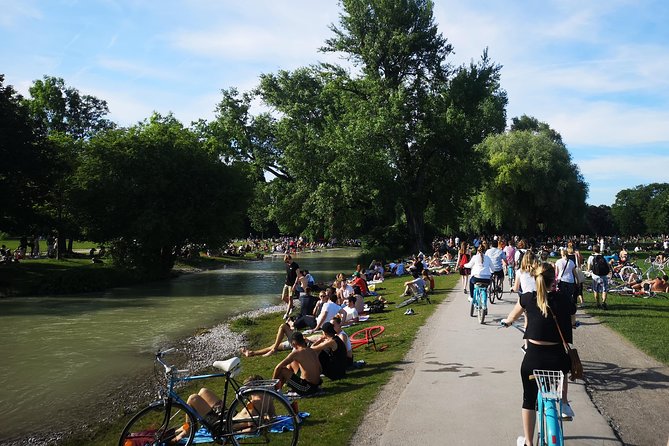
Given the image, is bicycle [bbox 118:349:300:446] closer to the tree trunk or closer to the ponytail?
the ponytail

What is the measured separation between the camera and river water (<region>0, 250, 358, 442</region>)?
10.4 metres

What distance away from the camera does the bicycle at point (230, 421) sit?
6.04 meters

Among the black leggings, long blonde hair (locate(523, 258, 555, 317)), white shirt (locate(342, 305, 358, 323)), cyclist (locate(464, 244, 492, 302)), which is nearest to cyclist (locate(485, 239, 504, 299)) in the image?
cyclist (locate(464, 244, 492, 302))

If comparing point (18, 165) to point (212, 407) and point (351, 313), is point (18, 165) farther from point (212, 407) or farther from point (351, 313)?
point (212, 407)

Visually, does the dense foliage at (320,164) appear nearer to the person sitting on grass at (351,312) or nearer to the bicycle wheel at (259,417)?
the person sitting on grass at (351,312)

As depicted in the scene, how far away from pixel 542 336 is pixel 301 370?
185 inches

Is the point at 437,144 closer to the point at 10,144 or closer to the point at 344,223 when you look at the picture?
the point at 344,223

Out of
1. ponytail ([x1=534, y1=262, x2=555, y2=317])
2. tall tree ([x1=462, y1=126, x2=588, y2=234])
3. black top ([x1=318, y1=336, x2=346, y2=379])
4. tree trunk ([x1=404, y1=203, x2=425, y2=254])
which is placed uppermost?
tall tree ([x1=462, y1=126, x2=588, y2=234])

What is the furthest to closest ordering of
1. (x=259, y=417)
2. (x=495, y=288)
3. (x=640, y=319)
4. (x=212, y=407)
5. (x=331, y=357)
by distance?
(x=495, y=288) → (x=640, y=319) → (x=331, y=357) → (x=212, y=407) → (x=259, y=417)

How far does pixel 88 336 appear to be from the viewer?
53.9 feet

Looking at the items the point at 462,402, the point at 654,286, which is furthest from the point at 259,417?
the point at 654,286

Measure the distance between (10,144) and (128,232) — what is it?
836 centimetres

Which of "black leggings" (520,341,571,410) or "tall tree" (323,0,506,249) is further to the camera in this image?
"tall tree" (323,0,506,249)

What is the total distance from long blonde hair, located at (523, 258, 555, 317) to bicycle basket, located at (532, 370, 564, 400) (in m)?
0.55
